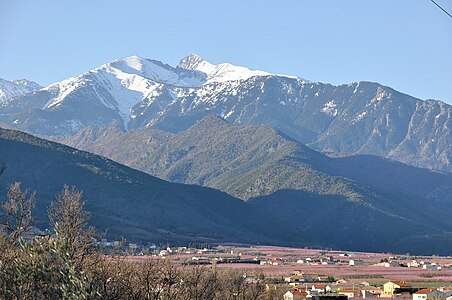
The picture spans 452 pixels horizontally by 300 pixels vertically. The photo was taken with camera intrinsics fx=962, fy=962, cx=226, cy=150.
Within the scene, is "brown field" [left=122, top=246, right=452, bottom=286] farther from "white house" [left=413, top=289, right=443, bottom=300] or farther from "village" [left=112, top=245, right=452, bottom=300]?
"white house" [left=413, top=289, right=443, bottom=300]

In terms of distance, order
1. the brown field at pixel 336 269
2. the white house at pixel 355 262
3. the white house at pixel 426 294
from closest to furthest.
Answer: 1. the white house at pixel 426 294
2. the brown field at pixel 336 269
3. the white house at pixel 355 262

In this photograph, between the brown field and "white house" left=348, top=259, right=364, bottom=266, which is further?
"white house" left=348, top=259, right=364, bottom=266

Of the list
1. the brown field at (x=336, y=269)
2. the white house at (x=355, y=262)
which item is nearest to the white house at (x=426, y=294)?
the brown field at (x=336, y=269)

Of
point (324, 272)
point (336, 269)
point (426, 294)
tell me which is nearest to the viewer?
point (426, 294)

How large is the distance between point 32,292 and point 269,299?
166 feet

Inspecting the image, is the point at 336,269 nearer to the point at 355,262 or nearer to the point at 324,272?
the point at 324,272

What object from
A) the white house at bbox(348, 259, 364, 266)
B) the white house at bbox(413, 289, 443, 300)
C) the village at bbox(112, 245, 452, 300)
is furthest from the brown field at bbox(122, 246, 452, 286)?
the white house at bbox(413, 289, 443, 300)

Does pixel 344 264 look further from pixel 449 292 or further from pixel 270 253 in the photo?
pixel 449 292

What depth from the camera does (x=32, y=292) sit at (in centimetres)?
2459

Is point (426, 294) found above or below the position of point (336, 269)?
below

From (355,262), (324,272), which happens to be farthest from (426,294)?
(355,262)

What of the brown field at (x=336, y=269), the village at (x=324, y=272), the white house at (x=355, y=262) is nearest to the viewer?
the village at (x=324, y=272)

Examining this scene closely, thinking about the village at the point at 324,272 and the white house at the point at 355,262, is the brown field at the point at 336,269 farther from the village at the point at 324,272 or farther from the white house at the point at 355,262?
the white house at the point at 355,262

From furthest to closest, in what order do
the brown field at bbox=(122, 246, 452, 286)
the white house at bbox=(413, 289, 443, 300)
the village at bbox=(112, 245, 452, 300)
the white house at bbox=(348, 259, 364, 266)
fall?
1. the white house at bbox=(348, 259, 364, 266)
2. the brown field at bbox=(122, 246, 452, 286)
3. the village at bbox=(112, 245, 452, 300)
4. the white house at bbox=(413, 289, 443, 300)
